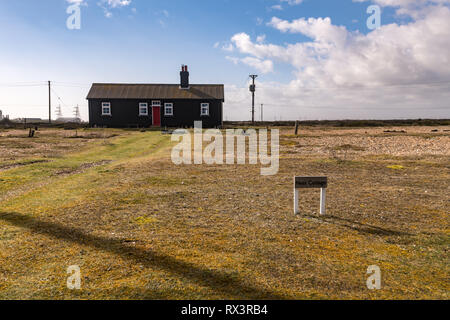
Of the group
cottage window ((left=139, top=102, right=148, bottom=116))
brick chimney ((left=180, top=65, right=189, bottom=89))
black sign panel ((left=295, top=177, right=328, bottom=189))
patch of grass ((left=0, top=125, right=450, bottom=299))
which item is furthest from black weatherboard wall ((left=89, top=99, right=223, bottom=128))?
black sign panel ((left=295, top=177, right=328, bottom=189))

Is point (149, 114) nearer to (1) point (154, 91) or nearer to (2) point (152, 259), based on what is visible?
(1) point (154, 91)

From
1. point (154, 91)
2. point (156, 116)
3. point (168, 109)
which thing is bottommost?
point (156, 116)

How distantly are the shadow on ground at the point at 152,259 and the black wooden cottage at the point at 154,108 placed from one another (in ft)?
129

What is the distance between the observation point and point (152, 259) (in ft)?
17.9

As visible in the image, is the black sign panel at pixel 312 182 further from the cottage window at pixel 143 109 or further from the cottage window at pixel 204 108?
the cottage window at pixel 143 109

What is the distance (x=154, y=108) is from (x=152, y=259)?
→ 140 feet

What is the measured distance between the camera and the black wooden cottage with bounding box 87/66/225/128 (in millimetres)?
46000

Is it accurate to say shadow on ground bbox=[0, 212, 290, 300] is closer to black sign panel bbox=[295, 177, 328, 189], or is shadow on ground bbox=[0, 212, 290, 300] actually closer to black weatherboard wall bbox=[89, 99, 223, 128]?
black sign panel bbox=[295, 177, 328, 189]

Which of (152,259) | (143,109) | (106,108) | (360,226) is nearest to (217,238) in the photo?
(152,259)

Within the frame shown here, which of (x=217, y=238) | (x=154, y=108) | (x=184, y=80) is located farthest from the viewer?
(x=184, y=80)

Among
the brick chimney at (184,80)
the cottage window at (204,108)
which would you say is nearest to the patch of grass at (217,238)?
the cottage window at (204,108)
